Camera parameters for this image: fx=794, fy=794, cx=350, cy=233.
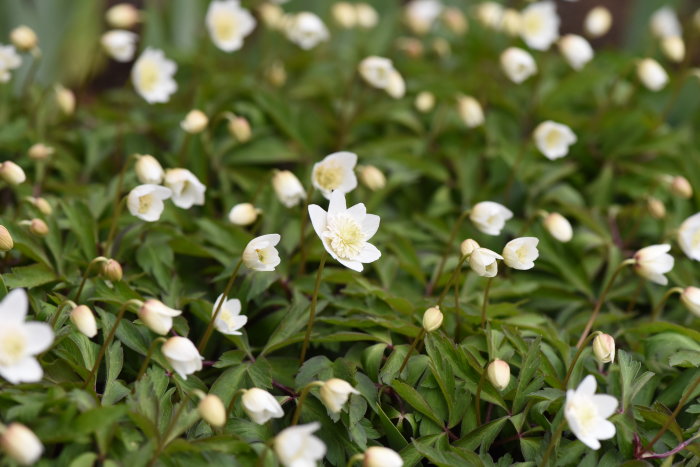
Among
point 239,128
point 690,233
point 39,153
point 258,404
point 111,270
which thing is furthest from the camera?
point 239,128

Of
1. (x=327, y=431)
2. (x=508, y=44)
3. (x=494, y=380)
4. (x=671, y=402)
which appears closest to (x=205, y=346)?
(x=327, y=431)

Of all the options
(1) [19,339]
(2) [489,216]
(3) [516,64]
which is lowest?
(2) [489,216]

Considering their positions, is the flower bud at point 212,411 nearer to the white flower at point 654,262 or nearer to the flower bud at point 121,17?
the white flower at point 654,262

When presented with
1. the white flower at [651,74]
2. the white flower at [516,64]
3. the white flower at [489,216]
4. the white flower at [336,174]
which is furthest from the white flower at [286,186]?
the white flower at [651,74]

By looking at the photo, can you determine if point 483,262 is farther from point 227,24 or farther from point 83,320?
point 227,24

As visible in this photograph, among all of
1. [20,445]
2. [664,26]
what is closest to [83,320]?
[20,445]

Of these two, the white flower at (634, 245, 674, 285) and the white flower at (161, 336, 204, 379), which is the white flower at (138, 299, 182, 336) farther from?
the white flower at (634, 245, 674, 285)

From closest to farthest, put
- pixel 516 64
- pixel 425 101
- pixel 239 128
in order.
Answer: pixel 239 128
pixel 516 64
pixel 425 101

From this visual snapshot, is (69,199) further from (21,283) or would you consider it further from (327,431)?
(327,431)
